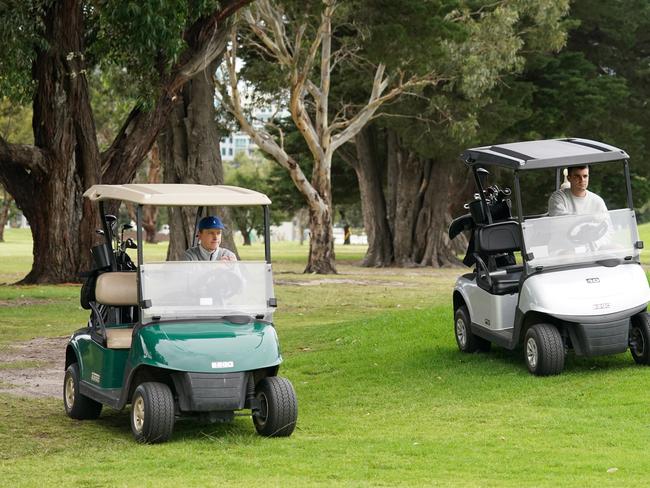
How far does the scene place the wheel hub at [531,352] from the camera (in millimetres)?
11336

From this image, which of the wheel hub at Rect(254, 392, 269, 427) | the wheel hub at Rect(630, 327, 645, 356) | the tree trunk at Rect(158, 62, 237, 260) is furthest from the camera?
the tree trunk at Rect(158, 62, 237, 260)

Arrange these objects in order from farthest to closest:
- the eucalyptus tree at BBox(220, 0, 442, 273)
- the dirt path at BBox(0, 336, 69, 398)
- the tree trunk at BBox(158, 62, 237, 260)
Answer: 1. the eucalyptus tree at BBox(220, 0, 442, 273)
2. the tree trunk at BBox(158, 62, 237, 260)
3. the dirt path at BBox(0, 336, 69, 398)

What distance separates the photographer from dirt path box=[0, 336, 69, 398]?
40.4 ft

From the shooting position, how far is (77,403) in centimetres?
1025

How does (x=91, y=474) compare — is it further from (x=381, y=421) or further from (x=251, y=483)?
(x=381, y=421)

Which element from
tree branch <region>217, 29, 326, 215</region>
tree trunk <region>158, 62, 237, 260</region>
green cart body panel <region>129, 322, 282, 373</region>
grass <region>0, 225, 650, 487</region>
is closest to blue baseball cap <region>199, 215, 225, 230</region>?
green cart body panel <region>129, 322, 282, 373</region>

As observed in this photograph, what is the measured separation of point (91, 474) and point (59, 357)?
739cm

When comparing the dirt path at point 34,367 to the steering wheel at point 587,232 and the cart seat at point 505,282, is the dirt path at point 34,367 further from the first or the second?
the steering wheel at point 587,232

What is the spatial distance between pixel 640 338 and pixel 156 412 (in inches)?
198

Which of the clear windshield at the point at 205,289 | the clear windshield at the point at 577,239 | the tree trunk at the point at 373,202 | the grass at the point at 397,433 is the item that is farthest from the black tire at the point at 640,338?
the tree trunk at the point at 373,202

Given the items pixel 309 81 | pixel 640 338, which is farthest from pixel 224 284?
pixel 309 81

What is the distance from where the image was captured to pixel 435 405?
1069cm

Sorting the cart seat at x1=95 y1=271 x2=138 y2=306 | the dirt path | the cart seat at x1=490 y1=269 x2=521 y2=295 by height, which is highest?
the cart seat at x1=95 y1=271 x2=138 y2=306

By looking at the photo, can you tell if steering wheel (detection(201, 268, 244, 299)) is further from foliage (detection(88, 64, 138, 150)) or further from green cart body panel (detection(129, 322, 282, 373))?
foliage (detection(88, 64, 138, 150))
